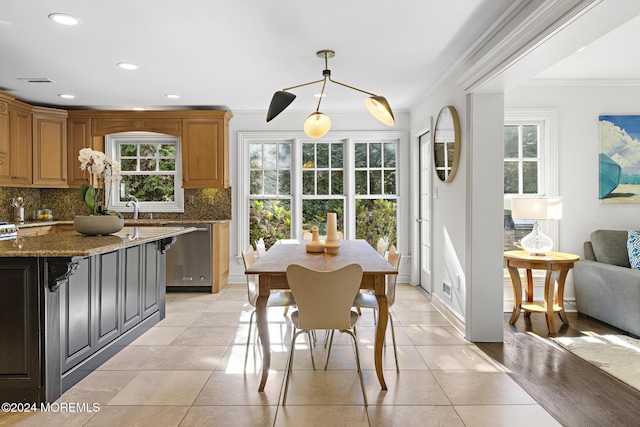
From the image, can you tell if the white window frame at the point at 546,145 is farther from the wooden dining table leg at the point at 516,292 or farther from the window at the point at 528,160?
the wooden dining table leg at the point at 516,292

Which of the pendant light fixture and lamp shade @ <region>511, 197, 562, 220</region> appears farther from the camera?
lamp shade @ <region>511, 197, 562, 220</region>

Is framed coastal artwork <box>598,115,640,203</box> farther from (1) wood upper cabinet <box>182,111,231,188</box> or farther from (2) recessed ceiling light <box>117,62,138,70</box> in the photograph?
(2) recessed ceiling light <box>117,62,138,70</box>

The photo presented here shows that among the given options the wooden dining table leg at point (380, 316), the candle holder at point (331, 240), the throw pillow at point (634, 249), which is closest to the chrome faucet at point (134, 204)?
the candle holder at point (331, 240)

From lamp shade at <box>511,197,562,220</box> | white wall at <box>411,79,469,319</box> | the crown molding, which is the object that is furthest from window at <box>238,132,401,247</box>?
lamp shade at <box>511,197,562,220</box>

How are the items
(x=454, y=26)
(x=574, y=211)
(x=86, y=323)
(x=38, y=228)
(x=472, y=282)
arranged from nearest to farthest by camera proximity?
(x=86, y=323), (x=454, y=26), (x=472, y=282), (x=574, y=211), (x=38, y=228)

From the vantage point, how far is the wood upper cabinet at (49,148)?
18.2ft

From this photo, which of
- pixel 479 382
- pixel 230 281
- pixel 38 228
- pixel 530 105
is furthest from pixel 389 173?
pixel 38 228

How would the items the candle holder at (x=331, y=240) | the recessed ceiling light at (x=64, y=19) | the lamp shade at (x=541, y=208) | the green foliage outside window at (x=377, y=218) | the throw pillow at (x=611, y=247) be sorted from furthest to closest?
the green foliage outside window at (x=377, y=218), the throw pillow at (x=611, y=247), the lamp shade at (x=541, y=208), the candle holder at (x=331, y=240), the recessed ceiling light at (x=64, y=19)

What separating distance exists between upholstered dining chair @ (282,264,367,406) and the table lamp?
2384 millimetres

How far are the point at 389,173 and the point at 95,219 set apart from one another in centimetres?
409

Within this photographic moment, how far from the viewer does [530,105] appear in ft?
15.2

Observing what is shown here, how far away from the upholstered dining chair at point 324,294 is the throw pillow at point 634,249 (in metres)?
3.17

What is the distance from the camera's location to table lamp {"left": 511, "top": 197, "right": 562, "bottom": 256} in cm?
397

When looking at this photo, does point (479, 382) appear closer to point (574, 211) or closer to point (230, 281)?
point (574, 211)
